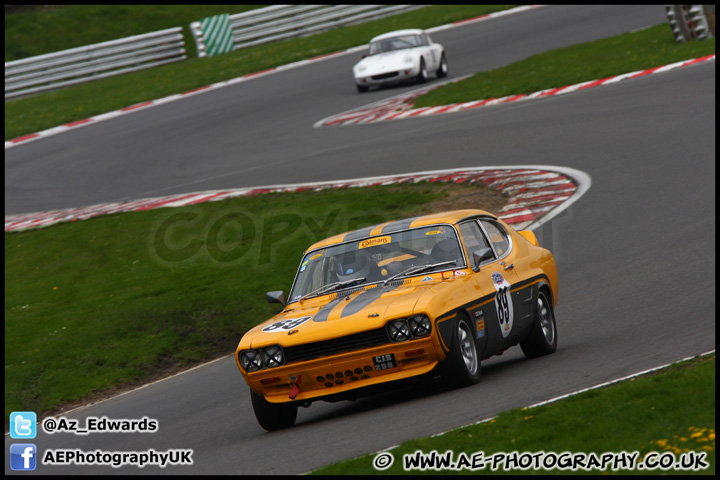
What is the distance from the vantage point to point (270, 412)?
26.1 feet

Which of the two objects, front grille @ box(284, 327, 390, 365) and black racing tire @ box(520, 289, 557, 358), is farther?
black racing tire @ box(520, 289, 557, 358)

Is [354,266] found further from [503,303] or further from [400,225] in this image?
[503,303]

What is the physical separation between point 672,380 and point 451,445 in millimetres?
1600

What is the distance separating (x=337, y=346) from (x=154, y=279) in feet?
21.9

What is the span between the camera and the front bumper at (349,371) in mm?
7625

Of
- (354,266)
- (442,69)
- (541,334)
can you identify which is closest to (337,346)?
(354,266)

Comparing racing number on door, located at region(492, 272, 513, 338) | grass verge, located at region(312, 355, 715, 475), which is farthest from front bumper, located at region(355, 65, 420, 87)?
grass verge, located at region(312, 355, 715, 475)

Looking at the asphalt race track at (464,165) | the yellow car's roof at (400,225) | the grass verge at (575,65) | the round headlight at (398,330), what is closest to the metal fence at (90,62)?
the asphalt race track at (464,165)

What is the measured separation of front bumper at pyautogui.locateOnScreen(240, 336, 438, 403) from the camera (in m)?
7.62

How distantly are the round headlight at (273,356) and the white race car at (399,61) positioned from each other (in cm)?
1964

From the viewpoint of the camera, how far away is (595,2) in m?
35.7

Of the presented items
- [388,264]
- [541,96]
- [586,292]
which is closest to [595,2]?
[541,96]

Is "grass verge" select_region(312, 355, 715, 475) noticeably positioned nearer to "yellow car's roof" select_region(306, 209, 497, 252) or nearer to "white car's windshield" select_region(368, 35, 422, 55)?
"yellow car's roof" select_region(306, 209, 497, 252)

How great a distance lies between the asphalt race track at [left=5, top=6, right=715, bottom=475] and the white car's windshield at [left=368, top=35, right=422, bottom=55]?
1422 mm
